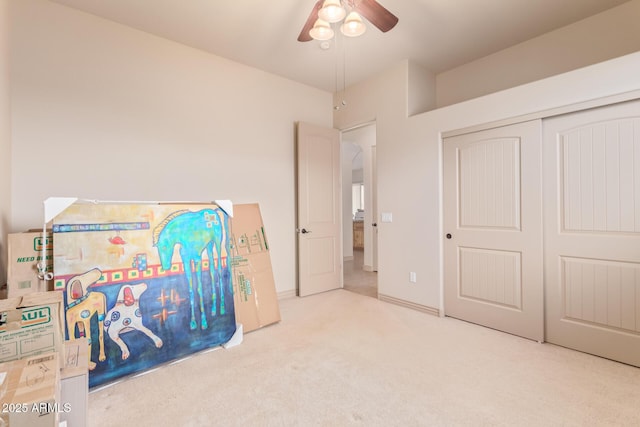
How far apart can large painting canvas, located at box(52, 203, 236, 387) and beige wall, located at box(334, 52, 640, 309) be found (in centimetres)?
208

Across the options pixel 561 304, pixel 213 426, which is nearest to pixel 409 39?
pixel 561 304

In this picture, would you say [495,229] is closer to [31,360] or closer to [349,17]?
[349,17]

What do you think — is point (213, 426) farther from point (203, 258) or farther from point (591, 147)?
point (591, 147)

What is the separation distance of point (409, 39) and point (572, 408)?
3.34 metres

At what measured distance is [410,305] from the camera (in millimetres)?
3617

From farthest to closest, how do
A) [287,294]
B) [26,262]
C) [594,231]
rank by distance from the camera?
[287,294]
[594,231]
[26,262]

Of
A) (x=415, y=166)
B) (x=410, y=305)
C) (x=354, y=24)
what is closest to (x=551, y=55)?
(x=415, y=166)

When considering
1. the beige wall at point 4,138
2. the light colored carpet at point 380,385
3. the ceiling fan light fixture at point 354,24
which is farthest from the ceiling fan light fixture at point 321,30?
the light colored carpet at point 380,385

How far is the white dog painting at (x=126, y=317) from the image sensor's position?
212cm

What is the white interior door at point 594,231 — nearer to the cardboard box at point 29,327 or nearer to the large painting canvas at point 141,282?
the large painting canvas at point 141,282

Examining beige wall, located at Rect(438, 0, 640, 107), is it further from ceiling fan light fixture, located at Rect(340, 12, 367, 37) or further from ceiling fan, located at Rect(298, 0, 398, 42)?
ceiling fan light fixture, located at Rect(340, 12, 367, 37)

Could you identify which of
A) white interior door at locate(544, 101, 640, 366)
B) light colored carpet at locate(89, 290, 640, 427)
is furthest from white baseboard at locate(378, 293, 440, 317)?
white interior door at locate(544, 101, 640, 366)

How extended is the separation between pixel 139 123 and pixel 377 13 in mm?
2453

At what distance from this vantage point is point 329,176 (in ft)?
14.5
